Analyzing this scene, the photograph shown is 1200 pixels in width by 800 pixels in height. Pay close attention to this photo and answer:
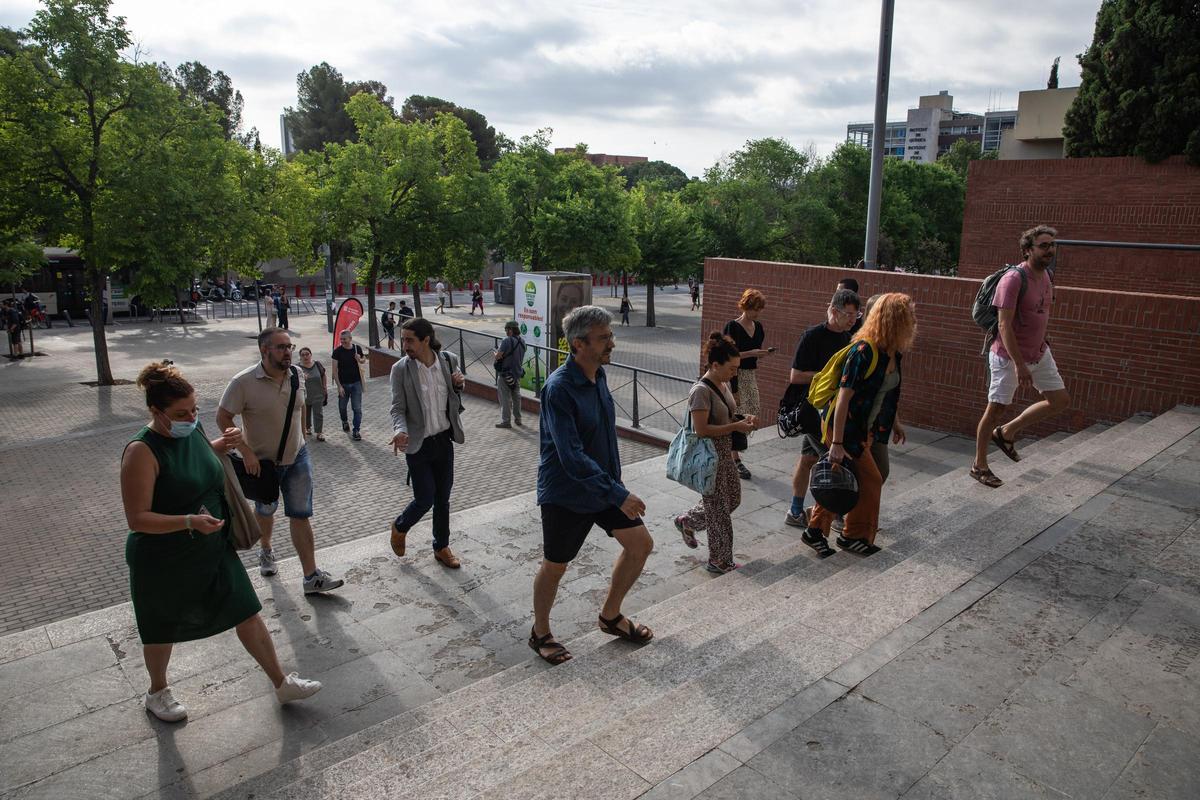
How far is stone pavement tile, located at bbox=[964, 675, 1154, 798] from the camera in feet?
8.54

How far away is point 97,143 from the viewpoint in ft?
55.7

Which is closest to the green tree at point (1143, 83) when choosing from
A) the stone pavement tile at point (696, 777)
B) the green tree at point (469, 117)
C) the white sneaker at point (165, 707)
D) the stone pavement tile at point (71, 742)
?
the stone pavement tile at point (696, 777)

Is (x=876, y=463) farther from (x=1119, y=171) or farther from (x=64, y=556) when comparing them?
(x=1119, y=171)

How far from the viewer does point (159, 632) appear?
12.0ft

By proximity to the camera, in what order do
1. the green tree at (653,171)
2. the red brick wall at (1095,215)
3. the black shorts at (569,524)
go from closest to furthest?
the black shorts at (569,524)
the red brick wall at (1095,215)
the green tree at (653,171)

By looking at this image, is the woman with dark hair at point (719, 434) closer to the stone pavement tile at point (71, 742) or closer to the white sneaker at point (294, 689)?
the white sneaker at point (294, 689)

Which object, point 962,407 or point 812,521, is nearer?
point 812,521

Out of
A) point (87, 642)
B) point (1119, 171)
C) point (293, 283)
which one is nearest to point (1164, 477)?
point (87, 642)

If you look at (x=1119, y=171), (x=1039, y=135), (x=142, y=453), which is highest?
(x=1039, y=135)

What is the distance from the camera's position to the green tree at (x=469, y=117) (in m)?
70.9

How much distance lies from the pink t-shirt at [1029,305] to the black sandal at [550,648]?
150 inches

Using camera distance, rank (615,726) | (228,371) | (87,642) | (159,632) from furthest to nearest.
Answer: (228,371) < (87,642) < (159,632) < (615,726)

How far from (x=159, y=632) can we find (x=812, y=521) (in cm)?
356

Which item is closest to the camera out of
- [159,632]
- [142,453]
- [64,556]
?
[142,453]
